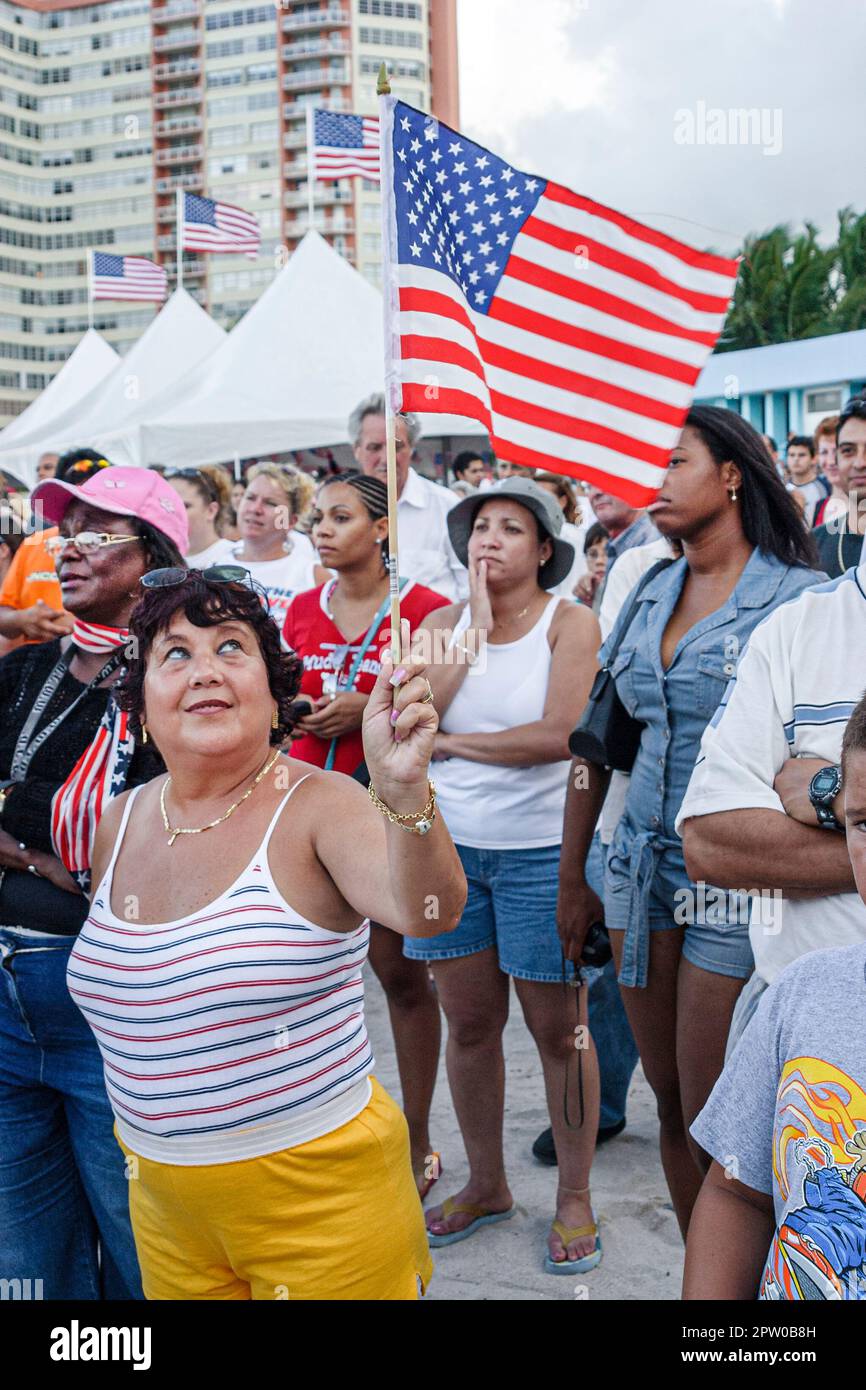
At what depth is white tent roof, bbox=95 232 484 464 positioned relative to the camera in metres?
14.6

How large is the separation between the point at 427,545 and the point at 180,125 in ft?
340

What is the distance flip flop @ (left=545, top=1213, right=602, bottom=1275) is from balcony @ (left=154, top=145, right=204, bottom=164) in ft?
345

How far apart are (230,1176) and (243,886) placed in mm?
494

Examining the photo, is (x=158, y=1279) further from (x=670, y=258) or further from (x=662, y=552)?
(x=662, y=552)

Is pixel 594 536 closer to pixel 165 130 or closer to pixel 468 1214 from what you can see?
pixel 468 1214

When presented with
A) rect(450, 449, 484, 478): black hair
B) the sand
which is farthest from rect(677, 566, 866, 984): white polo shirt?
rect(450, 449, 484, 478): black hair

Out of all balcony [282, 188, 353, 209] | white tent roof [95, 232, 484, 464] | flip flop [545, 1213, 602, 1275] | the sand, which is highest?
balcony [282, 188, 353, 209]

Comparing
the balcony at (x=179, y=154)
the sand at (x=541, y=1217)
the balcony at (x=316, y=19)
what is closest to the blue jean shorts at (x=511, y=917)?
the sand at (x=541, y=1217)

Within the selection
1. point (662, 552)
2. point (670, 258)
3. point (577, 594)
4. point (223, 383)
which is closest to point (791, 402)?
point (223, 383)

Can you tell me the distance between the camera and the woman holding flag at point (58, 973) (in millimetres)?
2775

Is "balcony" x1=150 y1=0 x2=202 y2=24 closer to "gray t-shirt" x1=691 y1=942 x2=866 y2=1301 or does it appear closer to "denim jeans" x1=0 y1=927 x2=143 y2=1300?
"denim jeans" x1=0 y1=927 x2=143 y2=1300

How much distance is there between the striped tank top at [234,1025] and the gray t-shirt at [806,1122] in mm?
739

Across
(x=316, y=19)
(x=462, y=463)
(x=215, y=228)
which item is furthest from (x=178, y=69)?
(x=462, y=463)

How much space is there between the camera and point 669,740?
123 inches
